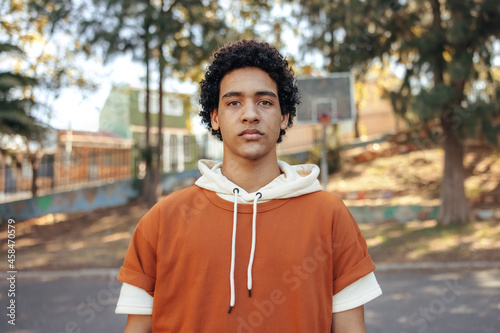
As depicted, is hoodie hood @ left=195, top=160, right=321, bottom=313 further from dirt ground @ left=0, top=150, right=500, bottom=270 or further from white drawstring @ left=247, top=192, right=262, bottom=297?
dirt ground @ left=0, top=150, right=500, bottom=270

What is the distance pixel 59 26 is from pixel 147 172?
210 inches

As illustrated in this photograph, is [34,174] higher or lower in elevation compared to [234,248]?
lower

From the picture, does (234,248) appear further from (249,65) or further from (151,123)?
(151,123)

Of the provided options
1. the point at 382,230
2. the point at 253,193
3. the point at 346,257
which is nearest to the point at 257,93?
the point at 253,193

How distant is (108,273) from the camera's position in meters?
8.33

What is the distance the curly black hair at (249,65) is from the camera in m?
1.95

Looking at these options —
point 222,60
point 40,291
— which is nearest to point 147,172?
point 40,291

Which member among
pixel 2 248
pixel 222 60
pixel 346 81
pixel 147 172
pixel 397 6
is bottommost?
pixel 2 248

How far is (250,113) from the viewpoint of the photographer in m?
1.83

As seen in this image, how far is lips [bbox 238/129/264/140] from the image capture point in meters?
1.84

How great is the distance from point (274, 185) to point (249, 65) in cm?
53

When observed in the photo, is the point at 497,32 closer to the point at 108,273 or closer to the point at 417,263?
the point at 417,263

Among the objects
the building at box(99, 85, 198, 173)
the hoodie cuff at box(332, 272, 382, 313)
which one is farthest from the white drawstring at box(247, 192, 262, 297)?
the building at box(99, 85, 198, 173)

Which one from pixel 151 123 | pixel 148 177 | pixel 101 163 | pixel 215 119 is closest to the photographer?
pixel 215 119
